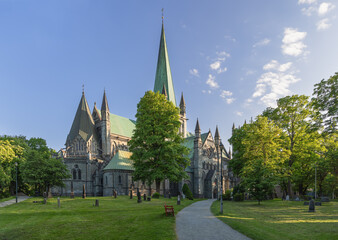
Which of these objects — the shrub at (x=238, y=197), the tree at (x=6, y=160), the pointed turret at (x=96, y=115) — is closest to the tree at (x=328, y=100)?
the shrub at (x=238, y=197)

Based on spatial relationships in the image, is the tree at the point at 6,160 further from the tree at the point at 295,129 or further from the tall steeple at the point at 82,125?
the tree at the point at 295,129

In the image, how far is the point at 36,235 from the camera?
12672 millimetres

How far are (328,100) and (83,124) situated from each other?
145 feet

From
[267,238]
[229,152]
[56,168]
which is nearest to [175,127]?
[56,168]

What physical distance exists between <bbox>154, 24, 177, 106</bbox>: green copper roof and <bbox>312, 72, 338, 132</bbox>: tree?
154ft

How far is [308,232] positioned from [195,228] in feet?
18.9

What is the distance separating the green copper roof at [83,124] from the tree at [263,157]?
1240 inches

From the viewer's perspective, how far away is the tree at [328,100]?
16.8 m

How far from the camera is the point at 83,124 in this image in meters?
50.5

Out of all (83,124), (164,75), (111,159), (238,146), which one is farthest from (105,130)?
(238,146)

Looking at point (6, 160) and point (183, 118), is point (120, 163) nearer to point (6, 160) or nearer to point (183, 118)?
point (6, 160)

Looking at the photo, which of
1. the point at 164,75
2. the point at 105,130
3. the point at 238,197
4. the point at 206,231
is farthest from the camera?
the point at 164,75

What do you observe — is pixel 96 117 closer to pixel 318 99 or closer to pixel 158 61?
pixel 158 61

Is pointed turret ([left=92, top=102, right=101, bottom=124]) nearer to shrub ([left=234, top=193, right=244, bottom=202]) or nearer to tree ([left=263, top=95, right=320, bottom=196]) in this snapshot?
shrub ([left=234, top=193, right=244, bottom=202])
